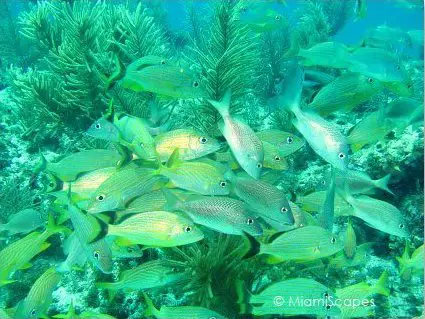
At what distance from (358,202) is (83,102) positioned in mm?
4370

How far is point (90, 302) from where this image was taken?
11.9ft

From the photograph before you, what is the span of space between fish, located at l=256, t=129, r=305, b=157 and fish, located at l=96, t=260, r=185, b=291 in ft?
4.73

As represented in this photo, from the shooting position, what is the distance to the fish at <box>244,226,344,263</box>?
8.57 ft

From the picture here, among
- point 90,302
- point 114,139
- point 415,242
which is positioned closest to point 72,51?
point 114,139

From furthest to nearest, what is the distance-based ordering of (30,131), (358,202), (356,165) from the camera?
(30,131) < (356,165) < (358,202)

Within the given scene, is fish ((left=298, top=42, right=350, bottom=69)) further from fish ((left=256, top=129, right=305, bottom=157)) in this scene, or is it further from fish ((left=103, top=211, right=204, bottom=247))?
fish ((left=103, top=211, right=204, bottom=247))

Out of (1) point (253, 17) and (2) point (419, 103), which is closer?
(2) point (419, 103)

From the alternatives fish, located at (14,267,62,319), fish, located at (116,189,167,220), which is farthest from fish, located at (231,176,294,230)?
fish, located at (14,267,62,319)

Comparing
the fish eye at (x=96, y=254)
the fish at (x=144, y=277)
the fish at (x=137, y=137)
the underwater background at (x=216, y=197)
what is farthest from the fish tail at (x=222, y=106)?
the fish eye at (x=96, y=254)

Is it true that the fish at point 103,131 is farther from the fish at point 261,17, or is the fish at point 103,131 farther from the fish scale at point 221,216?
the fish at point 261,17

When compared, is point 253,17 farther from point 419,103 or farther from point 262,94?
point 419,103

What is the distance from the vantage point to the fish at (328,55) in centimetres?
365

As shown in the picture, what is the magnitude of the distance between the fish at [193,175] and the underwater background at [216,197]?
1 cm

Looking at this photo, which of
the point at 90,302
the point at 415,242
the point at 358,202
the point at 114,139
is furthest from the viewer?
the point at 415,242
